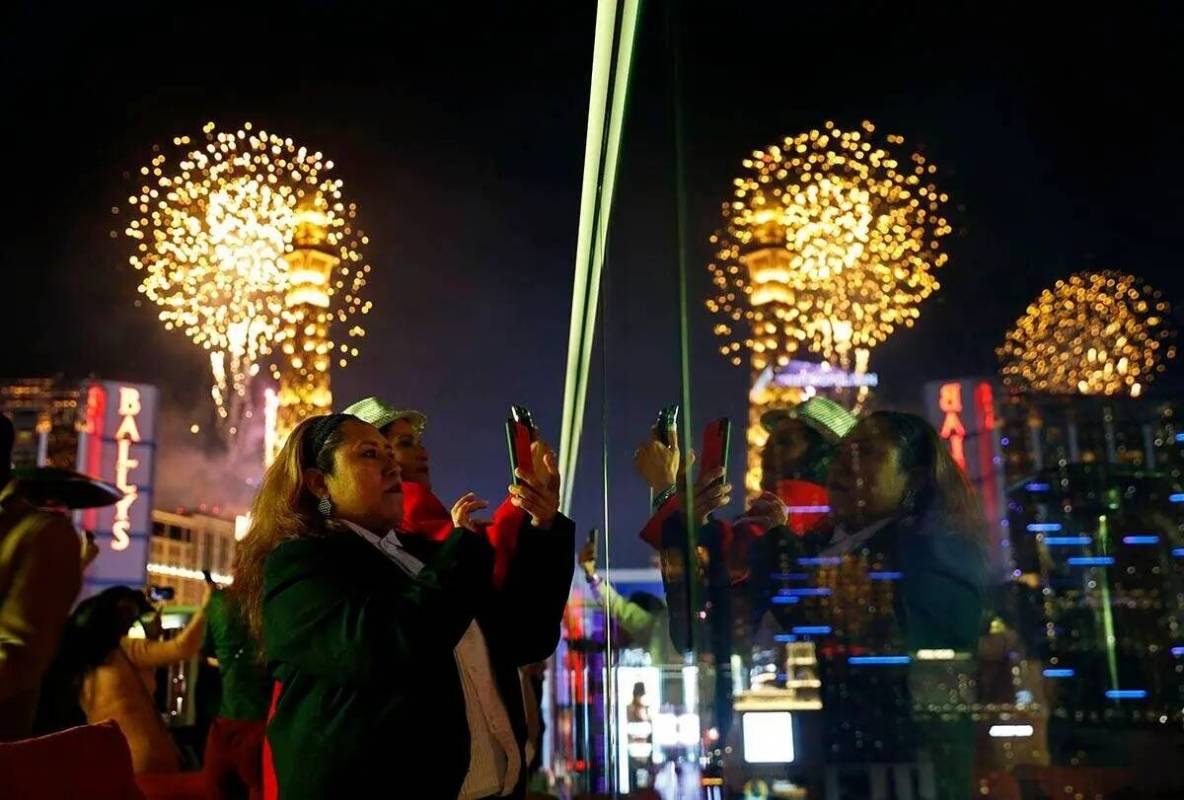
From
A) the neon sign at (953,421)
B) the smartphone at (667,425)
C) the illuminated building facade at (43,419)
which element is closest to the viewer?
the neon sign at (953,421)

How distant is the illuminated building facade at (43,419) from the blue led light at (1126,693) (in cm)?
1775

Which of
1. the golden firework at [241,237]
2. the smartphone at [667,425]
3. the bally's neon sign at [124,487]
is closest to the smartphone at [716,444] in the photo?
the smartphone at [667,425]

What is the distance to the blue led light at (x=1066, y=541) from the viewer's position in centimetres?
74

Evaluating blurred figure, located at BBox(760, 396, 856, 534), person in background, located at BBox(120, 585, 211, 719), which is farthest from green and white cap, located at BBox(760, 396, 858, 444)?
person in background, located at BBox(120, 585, 211, 719)

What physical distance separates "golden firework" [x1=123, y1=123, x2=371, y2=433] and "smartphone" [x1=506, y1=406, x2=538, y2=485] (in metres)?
4.20

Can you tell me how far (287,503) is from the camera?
210cm

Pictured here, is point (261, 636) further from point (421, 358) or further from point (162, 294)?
point (162, 294)

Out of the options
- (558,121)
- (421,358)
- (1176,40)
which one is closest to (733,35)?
(1176,40)

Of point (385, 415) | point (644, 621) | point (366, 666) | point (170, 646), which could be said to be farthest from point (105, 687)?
point (366, 666)

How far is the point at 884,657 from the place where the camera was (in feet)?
3.35

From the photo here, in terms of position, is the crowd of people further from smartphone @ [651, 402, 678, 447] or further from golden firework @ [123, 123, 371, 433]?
golden firework @ [123, 123, 371, 433]

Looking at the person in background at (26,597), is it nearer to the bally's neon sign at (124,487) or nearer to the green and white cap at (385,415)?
the green and white cap at (385,415)

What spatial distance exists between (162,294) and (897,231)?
1045 cm

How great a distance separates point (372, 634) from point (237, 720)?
1.84 meters
